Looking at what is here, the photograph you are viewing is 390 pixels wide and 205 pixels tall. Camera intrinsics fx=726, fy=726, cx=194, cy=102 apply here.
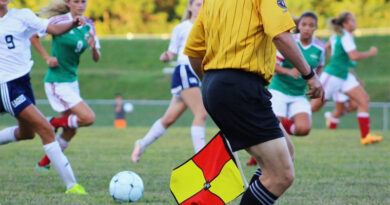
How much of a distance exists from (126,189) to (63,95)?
2.74m

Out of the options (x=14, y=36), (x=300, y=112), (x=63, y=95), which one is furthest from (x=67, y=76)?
(x=300, y=112)

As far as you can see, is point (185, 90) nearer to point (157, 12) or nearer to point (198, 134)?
point (198, 134)

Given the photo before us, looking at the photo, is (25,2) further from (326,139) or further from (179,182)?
(179,182)

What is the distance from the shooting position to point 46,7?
815cm

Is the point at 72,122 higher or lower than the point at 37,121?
lower

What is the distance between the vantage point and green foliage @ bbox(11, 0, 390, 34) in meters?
35.4

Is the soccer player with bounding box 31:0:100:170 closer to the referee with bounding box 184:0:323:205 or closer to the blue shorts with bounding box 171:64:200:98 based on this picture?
the blue shorts with bounding box 171:64:200:98

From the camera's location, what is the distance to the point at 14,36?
21.1 ft

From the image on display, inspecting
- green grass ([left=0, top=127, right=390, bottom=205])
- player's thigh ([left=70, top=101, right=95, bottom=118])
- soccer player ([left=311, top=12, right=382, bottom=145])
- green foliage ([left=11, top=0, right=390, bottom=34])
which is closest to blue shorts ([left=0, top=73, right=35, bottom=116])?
green grass ([left=0, top=127, right=390, bottom=205])

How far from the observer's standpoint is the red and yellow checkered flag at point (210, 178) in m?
5.16

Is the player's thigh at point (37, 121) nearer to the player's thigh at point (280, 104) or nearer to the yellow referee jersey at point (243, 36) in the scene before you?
the yellow referee jersey at point (243, 36)

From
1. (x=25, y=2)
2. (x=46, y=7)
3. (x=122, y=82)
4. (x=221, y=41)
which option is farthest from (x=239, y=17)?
(x=25, y=2)

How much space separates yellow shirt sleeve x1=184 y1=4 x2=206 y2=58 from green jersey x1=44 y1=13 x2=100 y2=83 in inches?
149

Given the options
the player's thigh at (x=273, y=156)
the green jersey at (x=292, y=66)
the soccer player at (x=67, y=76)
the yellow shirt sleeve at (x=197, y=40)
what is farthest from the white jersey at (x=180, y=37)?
the player's thigh at (x=273, y=156)
